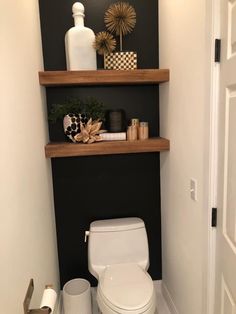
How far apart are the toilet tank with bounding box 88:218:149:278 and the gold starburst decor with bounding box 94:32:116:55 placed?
1258mm

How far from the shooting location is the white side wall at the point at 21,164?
2.94ft

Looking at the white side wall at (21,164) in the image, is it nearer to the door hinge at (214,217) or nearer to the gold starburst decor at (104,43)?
the gold starburst decor at (104,43)

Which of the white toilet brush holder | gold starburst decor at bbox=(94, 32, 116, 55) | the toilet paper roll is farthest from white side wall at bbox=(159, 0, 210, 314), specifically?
the toilet paper roll

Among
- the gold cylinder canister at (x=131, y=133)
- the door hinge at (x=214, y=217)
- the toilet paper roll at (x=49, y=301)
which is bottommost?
the toilet paper roll at (x=49, y=301)

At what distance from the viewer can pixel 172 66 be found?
166 cm

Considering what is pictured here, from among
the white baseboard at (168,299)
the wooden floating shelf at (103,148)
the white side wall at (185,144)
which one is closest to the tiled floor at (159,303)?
the white baseboard at (168,299)

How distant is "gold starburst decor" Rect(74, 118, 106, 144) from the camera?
5.77ft

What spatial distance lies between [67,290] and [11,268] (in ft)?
3.85

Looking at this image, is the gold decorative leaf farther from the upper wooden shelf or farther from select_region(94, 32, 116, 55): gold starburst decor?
the upper wooden shelf

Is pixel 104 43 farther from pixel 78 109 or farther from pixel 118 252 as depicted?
pixel 118 252

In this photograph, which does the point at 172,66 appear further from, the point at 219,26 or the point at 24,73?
the point at 24,73

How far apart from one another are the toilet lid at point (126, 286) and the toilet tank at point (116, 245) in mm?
73

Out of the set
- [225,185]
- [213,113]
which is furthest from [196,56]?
[225,185]

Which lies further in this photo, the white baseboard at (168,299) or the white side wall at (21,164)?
the white baseboard at (168,299)
